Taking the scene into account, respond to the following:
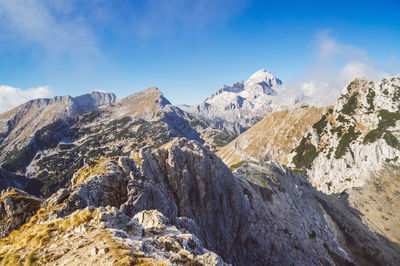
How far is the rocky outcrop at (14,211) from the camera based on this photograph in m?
19.4

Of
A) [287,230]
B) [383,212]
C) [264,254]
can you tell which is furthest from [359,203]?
[264,254]

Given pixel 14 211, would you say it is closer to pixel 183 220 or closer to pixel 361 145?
pixel 183 220

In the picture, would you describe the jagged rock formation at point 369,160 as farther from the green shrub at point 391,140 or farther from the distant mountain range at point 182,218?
the distant mountain range at point 182,218

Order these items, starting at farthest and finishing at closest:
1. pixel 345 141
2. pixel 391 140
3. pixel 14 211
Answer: pixel 345 141, pixel 391 140, pixel 14 211

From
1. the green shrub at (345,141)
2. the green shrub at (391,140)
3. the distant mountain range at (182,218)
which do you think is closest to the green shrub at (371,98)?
the green shrub at (345,141)

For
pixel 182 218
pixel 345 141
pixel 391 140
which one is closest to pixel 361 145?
pixel 345 141

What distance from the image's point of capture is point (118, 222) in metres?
15.8

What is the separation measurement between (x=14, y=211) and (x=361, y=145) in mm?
202080

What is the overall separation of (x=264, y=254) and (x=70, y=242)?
121 feet

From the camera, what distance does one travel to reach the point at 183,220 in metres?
25.8

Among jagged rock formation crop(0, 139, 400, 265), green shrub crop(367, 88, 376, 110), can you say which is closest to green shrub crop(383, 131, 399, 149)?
green shrub crop(367, 88, 376, 110)

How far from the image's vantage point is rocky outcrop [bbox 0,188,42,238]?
1941 centimetres

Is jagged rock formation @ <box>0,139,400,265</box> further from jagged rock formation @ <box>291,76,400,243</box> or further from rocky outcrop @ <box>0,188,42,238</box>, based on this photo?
jagged rock formation @ <box>291,76,400,243</box>

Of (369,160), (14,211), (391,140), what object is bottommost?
(14,211)
